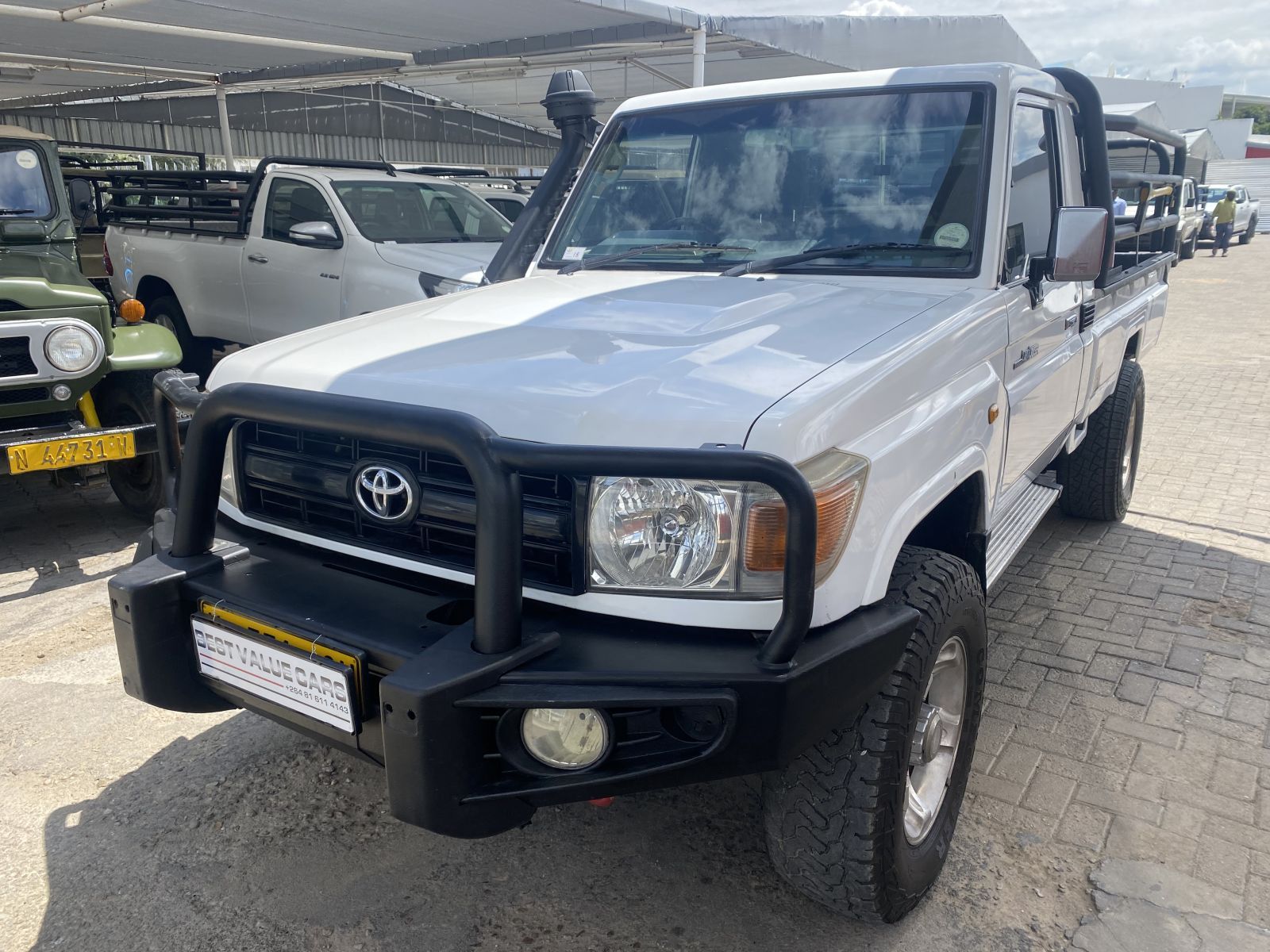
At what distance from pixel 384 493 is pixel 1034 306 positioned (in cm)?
211

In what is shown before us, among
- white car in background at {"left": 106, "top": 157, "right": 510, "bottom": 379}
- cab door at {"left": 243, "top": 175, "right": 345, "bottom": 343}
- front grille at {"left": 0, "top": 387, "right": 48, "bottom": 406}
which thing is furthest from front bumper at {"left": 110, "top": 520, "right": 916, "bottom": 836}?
cab door at {"left": 243, "top": 175, "right": 345, "bottom": 343}

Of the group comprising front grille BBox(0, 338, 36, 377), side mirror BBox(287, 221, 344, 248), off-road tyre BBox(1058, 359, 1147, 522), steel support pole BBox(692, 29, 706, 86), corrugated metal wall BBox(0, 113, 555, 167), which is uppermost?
steel support pole BBox(692, 29, 706, 86)

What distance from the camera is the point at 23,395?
179 inches

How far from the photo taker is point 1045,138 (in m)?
3.43

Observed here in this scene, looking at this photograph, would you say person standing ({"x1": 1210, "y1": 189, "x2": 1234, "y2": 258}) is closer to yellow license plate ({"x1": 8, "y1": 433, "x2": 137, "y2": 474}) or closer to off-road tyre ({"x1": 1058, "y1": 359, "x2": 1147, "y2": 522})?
off-road tyre ({"x1": 1058, "y1": 359, "x2": 1147, "y2": 522})

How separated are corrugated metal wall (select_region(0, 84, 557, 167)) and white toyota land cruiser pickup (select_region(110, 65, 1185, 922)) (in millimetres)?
15940

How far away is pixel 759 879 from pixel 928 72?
2.45m

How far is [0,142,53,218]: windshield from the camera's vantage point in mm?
5520

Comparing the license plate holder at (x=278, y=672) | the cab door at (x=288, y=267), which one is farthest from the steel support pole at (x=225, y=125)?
the license plate holder at (x=278, y=672)

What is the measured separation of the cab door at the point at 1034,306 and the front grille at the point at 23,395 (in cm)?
415

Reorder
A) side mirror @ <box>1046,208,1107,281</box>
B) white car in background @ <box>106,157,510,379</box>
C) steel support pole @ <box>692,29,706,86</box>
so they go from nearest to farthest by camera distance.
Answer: side mirror @ <box>1046,208,1107,281</box>, white car in background @ <box>106,157,510,379</box>, steel support pole @ <box>692,29,706,86</box>

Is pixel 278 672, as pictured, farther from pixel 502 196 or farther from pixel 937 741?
pixel 502 196

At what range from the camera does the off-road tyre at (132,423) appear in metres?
4.97

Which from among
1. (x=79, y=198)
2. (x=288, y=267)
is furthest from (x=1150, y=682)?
(x=288, y=267)
